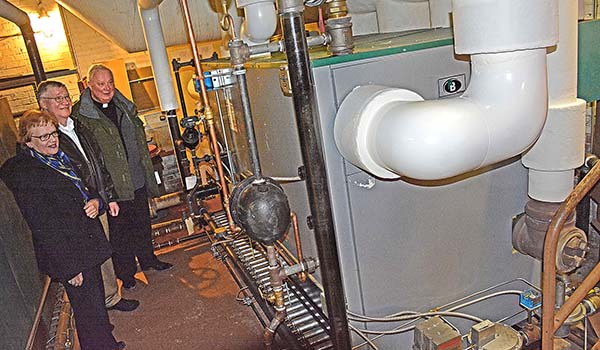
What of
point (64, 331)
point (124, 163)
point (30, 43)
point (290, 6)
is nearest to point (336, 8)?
point (290, 6)

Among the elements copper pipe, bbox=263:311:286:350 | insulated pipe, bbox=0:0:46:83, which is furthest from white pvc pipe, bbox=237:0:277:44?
insulated pipe, bbox=0:0:46:83

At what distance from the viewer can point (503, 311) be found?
2.12 metres

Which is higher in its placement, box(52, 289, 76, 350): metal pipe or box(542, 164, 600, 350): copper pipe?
box(542, 164, 600, 350): copper pipe

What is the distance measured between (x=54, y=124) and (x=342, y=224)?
64.8 inches

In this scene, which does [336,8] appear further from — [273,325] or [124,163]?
[124,163]

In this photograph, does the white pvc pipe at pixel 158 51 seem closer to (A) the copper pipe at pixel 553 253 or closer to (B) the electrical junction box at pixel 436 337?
(B) the electrical junction box at pixel 436 337

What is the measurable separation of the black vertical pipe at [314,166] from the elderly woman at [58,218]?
1.47m

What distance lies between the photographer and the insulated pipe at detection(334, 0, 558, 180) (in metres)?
1.24

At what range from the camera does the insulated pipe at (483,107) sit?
1.24 meters

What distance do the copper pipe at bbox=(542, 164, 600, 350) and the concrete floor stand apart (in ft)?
4.97

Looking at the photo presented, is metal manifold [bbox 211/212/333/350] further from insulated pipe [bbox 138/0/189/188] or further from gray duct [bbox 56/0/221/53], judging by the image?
gray duct [bbox 56/0/221/53]

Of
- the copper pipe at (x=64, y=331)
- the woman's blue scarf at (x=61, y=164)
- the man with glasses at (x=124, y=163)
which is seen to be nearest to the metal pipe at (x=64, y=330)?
the copper pipe at (x=64, y=331)

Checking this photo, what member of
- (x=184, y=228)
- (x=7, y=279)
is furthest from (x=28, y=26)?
(x=7, y=279)

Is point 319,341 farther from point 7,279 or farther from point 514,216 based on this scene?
point 7,279
